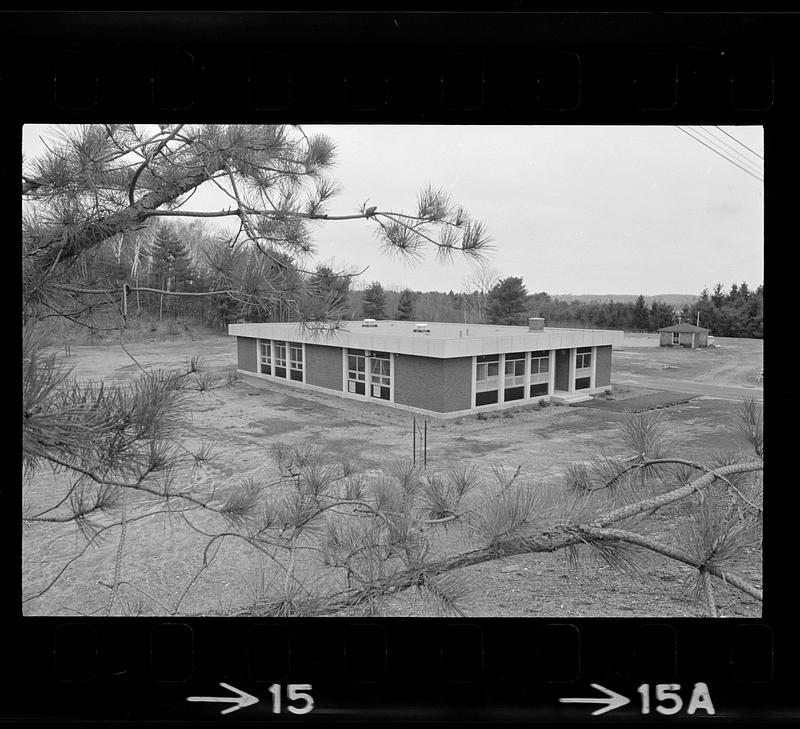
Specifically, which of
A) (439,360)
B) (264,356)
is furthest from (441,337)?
(264,356)

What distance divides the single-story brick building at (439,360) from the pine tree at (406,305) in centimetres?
3

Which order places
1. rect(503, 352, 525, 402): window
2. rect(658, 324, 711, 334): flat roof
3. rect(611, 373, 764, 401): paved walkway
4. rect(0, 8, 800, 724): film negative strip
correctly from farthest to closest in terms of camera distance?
1. rect(503, 352, 525, 402): window
2. rect(658, 324, 711, 334): flat roof
3. rect(611, 373, 764, 401): paved walkway
4. rect(0, 8, 800, 724): film negative strip

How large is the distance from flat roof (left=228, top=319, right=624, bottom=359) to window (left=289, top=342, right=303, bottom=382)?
0.08ft

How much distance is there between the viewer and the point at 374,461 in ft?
3.90

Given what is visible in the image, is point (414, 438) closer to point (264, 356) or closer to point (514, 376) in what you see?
point (514, 376)

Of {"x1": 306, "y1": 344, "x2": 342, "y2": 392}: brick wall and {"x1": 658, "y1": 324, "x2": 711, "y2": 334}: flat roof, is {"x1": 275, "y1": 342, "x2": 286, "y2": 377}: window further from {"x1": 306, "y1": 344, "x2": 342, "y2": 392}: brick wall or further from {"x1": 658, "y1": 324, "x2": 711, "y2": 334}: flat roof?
{"x1": 658, "y1": 324, "x2": 711, "y2": 334}: flat roof

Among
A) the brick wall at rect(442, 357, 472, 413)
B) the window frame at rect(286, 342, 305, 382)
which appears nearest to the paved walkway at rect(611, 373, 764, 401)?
the brick wall at rect(442, 357, 472, 413)

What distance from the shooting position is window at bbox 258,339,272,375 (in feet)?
3.83
